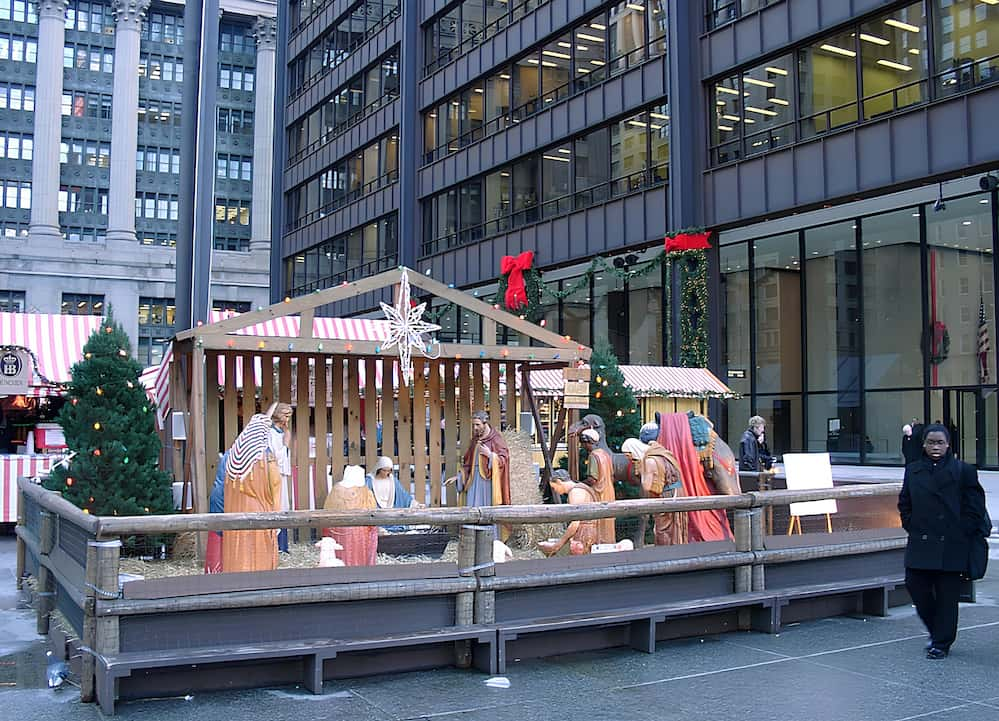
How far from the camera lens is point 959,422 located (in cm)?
2402

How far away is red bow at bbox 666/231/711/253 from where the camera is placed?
92.3 ft

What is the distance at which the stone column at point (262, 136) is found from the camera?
253 feet

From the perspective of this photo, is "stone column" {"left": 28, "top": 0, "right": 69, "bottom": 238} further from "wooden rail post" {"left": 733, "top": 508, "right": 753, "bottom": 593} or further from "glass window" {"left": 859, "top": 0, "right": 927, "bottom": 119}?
"wooden rail post" {"left": 733, "top": 508, "right": 753, "bottom": 593}

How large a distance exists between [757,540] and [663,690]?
2.22 m

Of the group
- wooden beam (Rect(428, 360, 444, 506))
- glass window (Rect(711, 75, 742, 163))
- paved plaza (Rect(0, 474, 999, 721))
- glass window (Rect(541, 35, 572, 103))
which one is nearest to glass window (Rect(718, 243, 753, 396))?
glass window (Rect(711, 75, 742, 163))

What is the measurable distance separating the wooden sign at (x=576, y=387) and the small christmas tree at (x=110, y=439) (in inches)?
188

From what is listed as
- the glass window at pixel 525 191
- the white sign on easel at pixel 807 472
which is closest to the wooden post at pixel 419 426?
the white sign on easel at pixel 807 472

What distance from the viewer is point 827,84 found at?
25.3m

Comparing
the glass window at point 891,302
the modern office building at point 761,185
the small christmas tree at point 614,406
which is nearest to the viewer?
the small christmas tree at point 614,406

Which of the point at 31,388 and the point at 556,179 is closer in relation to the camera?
the point at 31,388

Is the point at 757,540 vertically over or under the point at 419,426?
under

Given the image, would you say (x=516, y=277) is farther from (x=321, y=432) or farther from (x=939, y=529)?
(x=939, y=529)

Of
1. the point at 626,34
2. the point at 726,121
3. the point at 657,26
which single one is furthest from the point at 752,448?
the point at 626,34

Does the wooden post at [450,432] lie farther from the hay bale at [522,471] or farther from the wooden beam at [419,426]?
the hay bale at [522,471]
